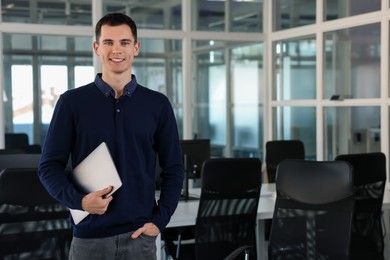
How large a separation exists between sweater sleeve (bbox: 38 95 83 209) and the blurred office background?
4295mm

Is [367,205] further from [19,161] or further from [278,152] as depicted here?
[19,161]

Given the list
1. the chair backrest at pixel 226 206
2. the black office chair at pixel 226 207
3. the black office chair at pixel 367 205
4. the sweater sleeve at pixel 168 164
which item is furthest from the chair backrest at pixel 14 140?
the sweater sleeve at pixel 168 164

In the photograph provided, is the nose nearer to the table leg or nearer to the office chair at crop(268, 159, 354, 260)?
the office chair at crop(268, 159, 354, 260)

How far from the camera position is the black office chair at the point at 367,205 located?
3.99 meters

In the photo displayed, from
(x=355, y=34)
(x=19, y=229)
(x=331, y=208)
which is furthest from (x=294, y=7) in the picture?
(x=19, y=229)

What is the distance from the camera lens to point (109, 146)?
1963mm

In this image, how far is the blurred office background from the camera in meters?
6.12

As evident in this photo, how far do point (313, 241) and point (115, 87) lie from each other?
69.2 inches

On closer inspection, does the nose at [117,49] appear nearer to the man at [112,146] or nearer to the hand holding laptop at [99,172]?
the man at [112,146]

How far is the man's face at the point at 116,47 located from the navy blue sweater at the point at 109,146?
0.08 metres

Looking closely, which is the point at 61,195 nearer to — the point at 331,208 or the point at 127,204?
the point at 127,204

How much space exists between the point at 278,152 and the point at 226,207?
77.4 inches

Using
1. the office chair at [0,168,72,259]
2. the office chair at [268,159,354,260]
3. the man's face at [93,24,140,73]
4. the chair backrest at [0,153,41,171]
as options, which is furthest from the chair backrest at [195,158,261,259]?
the man's face at [93,24,140,73]

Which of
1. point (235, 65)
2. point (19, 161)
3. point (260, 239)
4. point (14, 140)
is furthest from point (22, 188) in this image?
point (235, 65)
